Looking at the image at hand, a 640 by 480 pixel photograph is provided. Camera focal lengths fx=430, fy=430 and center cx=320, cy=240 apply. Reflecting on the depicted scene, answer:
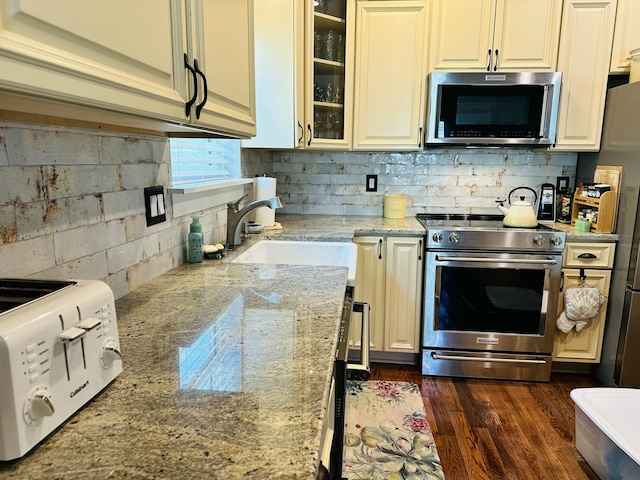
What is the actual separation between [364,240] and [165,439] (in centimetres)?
205

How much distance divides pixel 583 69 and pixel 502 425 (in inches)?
81.6

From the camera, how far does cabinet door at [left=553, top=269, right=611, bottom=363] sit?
2.50 meters

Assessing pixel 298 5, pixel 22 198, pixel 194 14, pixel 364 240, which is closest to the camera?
pixel 22 198

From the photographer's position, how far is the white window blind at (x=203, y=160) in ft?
5.83

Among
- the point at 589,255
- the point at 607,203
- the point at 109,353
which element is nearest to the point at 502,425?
the point at 589,255

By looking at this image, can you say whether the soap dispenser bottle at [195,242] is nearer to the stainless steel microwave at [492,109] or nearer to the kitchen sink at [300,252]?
the kitchen sink at [300,252]

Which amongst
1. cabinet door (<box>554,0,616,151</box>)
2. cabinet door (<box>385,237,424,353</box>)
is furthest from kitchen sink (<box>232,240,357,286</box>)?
cabinet door (<box>554,0,616,151</box>)

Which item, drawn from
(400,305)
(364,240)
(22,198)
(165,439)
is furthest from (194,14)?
(400,305)

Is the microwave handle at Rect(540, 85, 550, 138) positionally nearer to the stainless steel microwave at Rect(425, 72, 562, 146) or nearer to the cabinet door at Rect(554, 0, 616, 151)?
the stainless steel microwave at Rect(425, 72, 562, 146)

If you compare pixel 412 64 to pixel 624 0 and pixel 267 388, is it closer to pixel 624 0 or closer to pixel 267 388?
pixel 624 0

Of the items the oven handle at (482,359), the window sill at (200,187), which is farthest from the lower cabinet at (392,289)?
the window sill at (200,187)

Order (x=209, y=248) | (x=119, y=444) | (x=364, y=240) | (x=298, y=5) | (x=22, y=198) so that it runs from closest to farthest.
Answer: (x=119, y=444), (x=22, y=198), (x=209, y=248), (x=298, y=5), (x=364, y=240)

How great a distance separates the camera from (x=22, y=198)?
3.12 ft

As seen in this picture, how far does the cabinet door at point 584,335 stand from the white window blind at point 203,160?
2.02m
